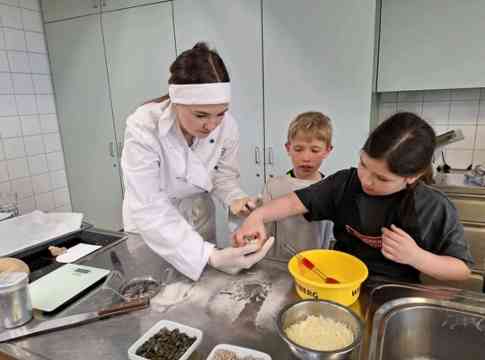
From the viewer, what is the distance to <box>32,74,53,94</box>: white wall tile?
8.53ft

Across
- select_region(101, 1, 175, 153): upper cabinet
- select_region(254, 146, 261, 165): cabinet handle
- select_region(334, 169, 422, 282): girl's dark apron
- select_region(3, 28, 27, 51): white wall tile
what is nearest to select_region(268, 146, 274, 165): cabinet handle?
select_region(254, 146, 261, 165): cabinet handle

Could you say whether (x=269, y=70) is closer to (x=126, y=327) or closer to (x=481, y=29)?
(x=481, y=29)

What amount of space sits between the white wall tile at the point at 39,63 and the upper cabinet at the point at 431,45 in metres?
2.45

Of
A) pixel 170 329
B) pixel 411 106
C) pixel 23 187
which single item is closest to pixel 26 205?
pixel 23 187

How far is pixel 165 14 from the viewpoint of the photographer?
2152 mm

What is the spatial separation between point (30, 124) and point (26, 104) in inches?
5.9

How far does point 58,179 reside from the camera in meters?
2.85

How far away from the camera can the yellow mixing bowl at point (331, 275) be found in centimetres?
73

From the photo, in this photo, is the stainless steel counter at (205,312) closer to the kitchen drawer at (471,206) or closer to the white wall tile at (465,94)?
the kitchen drawer at (471,206)

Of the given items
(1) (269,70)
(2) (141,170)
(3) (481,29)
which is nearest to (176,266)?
(2) (141,170)

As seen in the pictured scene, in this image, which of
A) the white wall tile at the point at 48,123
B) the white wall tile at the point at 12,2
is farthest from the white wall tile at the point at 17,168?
the white wall tile at the point at 12,2

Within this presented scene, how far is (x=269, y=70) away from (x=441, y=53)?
2.96 ft

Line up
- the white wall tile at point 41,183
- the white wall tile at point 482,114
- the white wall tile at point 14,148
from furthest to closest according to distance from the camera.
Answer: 1. the white wall tile at point 41,183
2. the white wall tile at point 14,148
3. the white wall tile at point 482,114

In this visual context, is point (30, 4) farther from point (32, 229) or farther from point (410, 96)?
point (410, 96)
